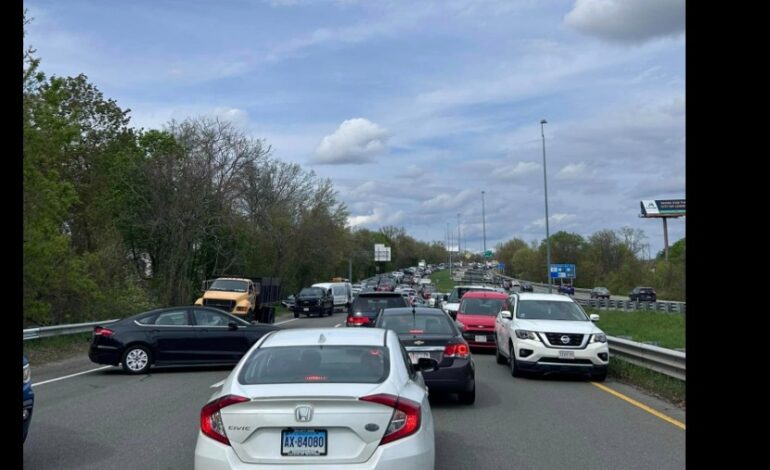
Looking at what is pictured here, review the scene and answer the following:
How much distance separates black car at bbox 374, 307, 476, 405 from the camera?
11.1 m

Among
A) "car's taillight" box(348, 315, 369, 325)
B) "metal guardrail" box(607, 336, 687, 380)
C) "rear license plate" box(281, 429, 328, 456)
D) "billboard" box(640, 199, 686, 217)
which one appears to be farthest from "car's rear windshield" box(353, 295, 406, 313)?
"billboard" box(640, 199, 686, 217)

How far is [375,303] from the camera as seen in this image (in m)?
19.5

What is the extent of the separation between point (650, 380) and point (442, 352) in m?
4.76

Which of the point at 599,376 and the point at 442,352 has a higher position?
the point at 442,352

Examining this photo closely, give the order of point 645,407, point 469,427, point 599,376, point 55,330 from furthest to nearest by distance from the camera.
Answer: point 55,330, point 599,376, point 645,407, point 469,427

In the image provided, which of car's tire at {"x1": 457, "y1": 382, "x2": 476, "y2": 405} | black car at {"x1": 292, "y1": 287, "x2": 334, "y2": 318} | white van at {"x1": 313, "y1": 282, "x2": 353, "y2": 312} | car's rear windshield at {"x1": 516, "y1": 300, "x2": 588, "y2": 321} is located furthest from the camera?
white van at {"x1": 313, "y1": 282, "x2": 353, "y2": 312}

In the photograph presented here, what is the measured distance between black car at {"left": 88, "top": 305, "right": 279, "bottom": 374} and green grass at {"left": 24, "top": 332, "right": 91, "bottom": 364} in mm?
3634

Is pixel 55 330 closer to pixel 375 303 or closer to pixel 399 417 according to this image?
pixel 375 303

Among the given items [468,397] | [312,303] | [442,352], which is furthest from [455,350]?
[312,303]

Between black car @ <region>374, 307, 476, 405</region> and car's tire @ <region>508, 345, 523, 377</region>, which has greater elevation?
black car @ <region>374, 307, 476, 405</region>

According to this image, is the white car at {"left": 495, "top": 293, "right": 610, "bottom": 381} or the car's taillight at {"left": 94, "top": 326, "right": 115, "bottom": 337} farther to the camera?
the car's taillight at {"left": 94, "top": 326, "right": 115, "bottom": 337}

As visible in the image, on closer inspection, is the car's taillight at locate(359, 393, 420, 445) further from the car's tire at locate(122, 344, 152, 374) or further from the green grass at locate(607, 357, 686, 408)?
the car's tire at locate(122, 344, 152, 374)

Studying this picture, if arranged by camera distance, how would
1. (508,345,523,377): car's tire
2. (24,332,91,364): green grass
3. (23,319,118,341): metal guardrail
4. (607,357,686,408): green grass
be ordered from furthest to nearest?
(24,332,91,364): green grass
(23,319,118,341): metal guardrail
(508,345,523,377): car's tire
(607,357,686,408): green grass
